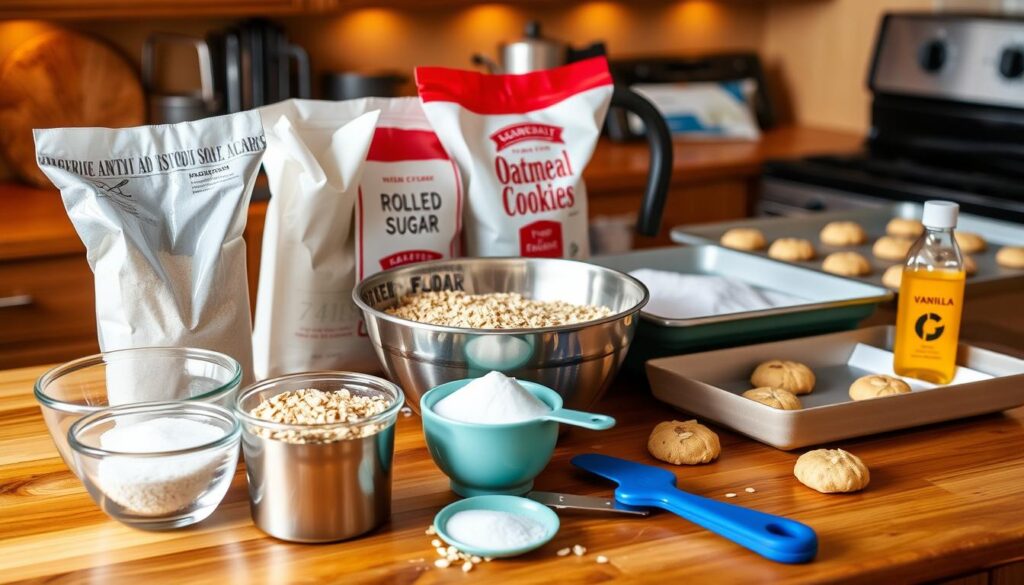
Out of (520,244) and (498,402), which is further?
(520,244)

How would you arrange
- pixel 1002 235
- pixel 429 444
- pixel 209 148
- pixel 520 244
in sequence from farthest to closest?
1. pixel 1002 235
2. pixel 520 244
3. pixel 209 148
4. pixel 429 444

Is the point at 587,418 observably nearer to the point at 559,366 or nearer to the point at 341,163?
the point at 559,366

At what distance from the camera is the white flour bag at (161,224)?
107 centimetres

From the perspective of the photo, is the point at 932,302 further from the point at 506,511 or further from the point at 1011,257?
the point at 1011,257

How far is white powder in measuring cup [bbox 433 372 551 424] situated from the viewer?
981 mm

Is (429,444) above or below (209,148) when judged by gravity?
below

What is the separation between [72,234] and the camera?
2244 millimetres

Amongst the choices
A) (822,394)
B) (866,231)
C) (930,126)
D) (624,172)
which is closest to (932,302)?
(822,394)

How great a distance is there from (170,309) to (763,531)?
61 centimetres

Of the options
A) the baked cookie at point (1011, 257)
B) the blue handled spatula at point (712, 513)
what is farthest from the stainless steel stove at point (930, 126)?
the blue handled spatula at point (712, 513)

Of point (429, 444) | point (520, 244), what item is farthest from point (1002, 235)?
point (429, 444)

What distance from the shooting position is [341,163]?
130 centimetres

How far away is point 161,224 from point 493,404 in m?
0.39

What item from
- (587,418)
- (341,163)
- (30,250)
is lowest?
(30,250)
